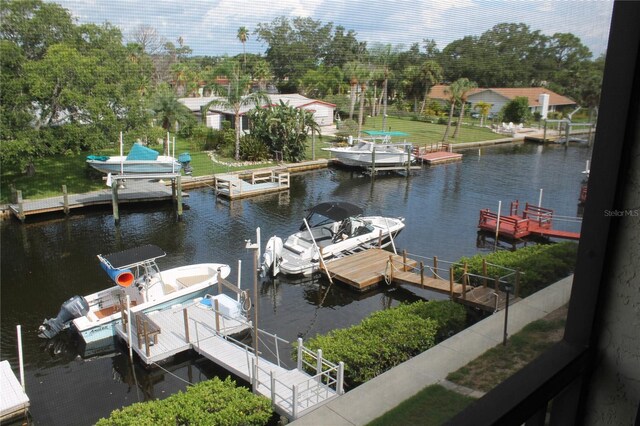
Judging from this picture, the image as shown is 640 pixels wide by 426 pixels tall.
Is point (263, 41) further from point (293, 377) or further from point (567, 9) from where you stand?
point (293, 377)

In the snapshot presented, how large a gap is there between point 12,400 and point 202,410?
4.77 ft

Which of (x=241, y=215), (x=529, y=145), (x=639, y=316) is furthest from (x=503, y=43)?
(x=529, y=145)

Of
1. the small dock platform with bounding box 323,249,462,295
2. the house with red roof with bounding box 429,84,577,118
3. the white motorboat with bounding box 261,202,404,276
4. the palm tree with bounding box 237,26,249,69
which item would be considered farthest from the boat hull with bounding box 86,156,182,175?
the palm tree with bounding box 237,26,249,69

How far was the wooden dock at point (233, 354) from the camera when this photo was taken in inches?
122

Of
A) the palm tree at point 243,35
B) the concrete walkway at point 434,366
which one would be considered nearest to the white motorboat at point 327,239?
the palm tree at point 243,35

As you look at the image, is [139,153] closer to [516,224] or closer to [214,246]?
[214,246]

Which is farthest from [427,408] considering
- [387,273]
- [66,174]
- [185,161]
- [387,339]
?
[66,174]

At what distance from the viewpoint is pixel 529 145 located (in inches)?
407

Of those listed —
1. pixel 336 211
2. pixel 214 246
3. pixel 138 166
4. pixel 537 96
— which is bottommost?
pixel 214 246

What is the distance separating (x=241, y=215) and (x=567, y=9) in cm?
Answer: 748

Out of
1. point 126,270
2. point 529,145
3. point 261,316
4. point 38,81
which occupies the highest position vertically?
point 38,81

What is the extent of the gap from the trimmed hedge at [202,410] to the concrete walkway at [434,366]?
7.49 ft

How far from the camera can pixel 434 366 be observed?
677 mm

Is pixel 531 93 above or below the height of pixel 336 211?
above
